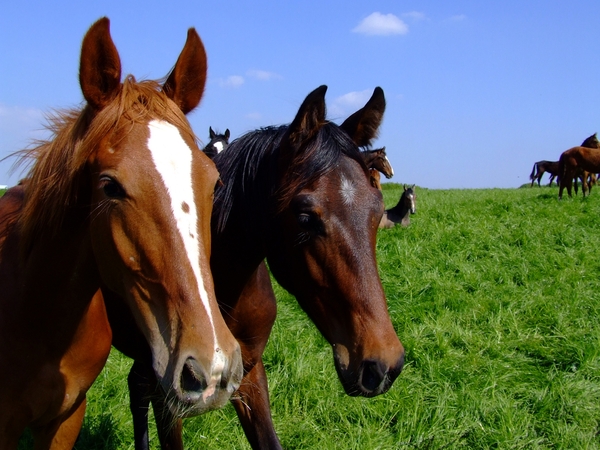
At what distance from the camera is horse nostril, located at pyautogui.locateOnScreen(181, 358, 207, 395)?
1755 mm

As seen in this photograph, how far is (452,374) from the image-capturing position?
16.1ft

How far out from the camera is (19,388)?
2475mm

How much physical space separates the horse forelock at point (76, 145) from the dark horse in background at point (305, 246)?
676mm

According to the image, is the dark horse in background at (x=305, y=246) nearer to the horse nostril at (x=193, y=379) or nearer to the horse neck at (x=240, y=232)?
the horse neck at (x=240, y=232)

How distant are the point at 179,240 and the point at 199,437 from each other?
8.54 feet

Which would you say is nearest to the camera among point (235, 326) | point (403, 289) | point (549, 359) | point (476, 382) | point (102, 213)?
point (102, 213)

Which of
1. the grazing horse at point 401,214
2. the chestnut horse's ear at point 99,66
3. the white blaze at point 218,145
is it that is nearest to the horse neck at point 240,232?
the chestnut horse's ear at point 99,66

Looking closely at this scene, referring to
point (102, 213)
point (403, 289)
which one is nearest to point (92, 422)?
point (102, 213)

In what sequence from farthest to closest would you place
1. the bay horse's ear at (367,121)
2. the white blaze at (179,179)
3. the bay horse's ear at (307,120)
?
the bay horse's ear at (367,121), the bay horse's ear at (307,120), the white blaze at (179,179)

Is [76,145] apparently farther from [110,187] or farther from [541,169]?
[541,169]

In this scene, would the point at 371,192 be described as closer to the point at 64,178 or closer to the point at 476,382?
the point at 64,178

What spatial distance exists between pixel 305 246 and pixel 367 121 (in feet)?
3.01

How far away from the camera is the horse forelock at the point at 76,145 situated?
7.07 ft

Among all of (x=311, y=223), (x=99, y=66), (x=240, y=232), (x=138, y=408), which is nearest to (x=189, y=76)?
(x=99, y=66)
